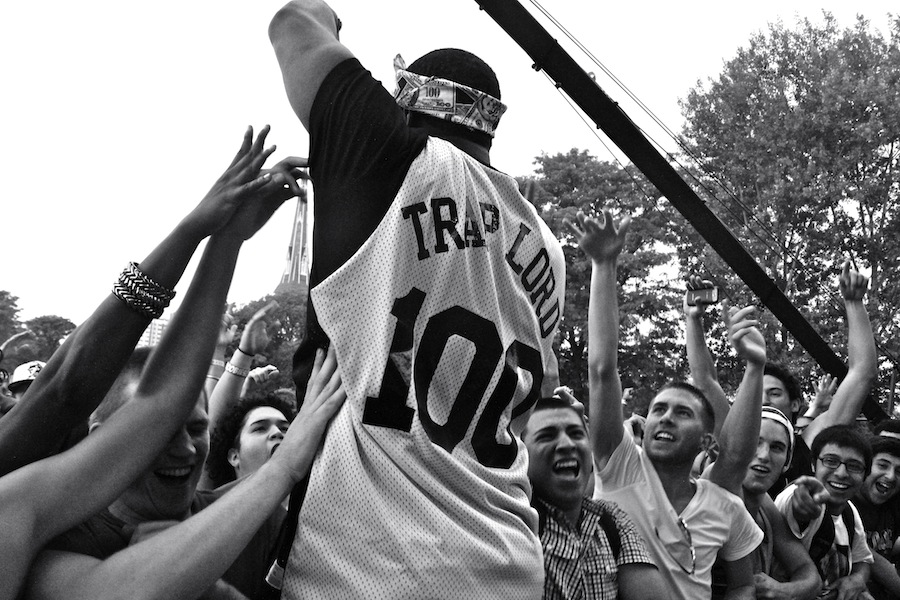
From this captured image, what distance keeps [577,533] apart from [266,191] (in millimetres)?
2170

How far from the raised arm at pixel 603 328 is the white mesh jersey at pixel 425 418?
5.25 ft

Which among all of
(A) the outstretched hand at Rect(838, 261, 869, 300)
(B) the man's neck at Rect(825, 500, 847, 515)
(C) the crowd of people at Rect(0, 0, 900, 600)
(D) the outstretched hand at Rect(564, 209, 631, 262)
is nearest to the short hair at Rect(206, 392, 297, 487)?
(D) the outstretched hand at Rect(564, 209, 631, 262)

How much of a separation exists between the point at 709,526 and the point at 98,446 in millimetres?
3185

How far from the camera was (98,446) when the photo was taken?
1896 mm

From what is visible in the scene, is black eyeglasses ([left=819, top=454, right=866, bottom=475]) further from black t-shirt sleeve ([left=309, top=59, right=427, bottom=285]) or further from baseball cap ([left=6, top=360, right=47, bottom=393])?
baseball cap ([left=6, top=360, right=47, bottom=393])

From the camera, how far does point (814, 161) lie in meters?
23.9

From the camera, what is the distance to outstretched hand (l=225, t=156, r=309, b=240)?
2.12 metres

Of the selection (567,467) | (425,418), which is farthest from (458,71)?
(567,467)

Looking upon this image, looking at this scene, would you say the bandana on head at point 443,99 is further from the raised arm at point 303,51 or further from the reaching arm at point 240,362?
the reaching arm at point 240,362

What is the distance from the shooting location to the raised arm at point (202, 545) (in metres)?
1.78

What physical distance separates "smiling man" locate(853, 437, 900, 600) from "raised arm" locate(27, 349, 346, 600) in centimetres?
536

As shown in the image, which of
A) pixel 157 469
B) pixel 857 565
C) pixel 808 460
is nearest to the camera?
pixel 157 469

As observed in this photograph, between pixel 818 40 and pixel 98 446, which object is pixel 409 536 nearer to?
pixel 98 446

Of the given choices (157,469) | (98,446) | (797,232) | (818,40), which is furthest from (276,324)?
(818,40)
